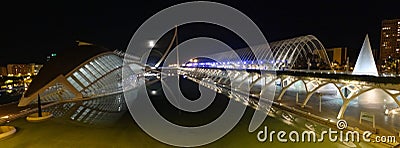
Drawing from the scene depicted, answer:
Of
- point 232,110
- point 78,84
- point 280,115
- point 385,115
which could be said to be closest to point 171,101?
point 232,110

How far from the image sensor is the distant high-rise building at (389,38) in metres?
102

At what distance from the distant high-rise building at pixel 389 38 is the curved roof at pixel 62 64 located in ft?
360

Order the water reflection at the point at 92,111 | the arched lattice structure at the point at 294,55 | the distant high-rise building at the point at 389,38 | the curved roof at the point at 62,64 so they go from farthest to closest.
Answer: the distant high-rise building at the point at 389,38 → the arched lattice structure at the point at 294,55 → the curved roof at the point at 62,64 → the water reflection at the point at 92,111

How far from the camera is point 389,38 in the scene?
104688 mm

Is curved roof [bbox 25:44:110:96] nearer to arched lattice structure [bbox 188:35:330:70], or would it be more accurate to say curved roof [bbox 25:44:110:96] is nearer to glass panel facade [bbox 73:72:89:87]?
glass panel facade [bbox 73:72:89:87]

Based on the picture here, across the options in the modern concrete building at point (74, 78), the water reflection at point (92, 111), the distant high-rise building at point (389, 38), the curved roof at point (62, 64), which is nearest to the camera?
the water reflection at point (92, 111)

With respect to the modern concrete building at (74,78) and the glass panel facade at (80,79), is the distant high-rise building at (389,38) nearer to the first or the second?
the modern concrete building at (74,78)

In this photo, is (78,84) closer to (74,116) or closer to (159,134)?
(74,116)

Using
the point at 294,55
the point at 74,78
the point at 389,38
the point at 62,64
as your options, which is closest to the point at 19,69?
the point at 62,64

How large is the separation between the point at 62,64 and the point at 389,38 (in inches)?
4706

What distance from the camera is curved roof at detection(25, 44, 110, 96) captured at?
2020 cm

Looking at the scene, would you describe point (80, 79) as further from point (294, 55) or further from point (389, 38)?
point (389, 38)

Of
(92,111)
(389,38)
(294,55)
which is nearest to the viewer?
(92,111)

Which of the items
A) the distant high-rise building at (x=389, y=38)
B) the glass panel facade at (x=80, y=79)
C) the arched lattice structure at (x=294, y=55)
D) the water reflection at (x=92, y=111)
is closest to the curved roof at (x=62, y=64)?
the glass panel facade at (x=80, y=79)
